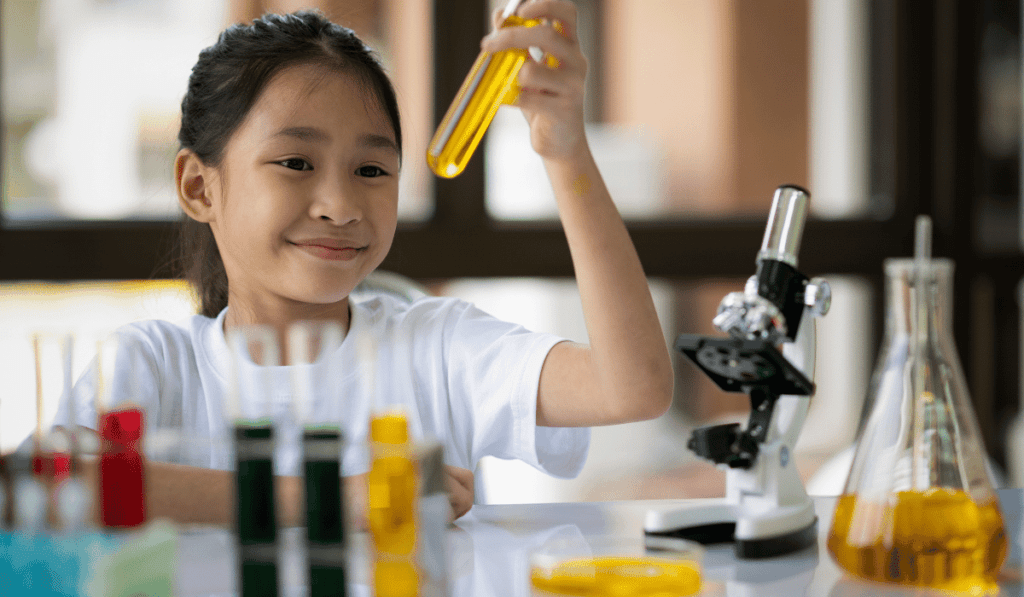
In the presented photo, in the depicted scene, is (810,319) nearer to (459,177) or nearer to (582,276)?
(582,276)

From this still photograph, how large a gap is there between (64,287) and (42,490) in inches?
66.1

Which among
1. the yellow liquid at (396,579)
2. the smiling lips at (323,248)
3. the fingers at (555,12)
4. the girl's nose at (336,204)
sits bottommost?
the yellow liquid at (396,579)

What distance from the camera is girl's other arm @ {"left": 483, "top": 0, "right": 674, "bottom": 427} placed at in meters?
0.82

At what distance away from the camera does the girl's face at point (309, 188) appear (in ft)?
3.30

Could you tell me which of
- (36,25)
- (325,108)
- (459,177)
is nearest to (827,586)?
(325,108)

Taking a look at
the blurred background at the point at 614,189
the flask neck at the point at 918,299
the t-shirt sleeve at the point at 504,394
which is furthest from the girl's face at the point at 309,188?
the blurred background at the point at 614,189

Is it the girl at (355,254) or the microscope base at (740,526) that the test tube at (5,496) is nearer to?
→ the girl at (355,254)

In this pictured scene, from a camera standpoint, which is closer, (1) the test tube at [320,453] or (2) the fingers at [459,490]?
(1) the test tube at [320,453]

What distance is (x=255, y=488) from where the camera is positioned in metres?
0.55

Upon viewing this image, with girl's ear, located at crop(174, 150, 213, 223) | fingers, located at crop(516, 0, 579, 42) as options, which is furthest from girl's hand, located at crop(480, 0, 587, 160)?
girl's ear, located at crop(174, 150, 213, 223)

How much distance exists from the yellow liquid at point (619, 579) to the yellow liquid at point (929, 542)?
132 mm

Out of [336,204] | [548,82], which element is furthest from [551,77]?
[336,204]

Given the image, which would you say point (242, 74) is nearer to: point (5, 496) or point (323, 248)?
point (323, 248)

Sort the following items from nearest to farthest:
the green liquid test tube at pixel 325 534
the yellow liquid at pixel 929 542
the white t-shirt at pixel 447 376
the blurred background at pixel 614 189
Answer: the green liquid test tube at pixel 325 534, the yellow liquid at pixel 929 542, the white t-shirt at pixel 447 376, the blurred background at pixel 614 189
